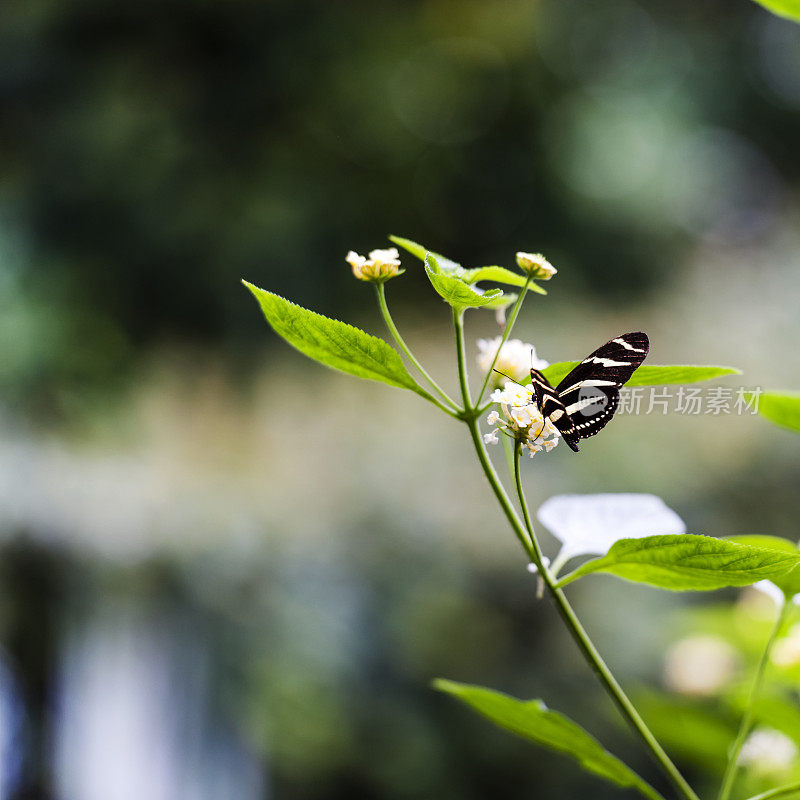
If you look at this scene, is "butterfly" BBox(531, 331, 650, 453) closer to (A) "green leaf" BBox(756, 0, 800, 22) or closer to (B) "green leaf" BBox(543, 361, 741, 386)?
(B) "green leaf" BBox(543, 361, 741, 386)

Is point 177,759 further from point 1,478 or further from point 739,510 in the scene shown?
point 739,510

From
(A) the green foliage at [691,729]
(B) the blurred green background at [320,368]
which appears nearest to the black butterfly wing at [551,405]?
(A) the green foliage at [691,729]

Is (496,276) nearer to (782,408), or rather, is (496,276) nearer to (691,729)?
(782,408)

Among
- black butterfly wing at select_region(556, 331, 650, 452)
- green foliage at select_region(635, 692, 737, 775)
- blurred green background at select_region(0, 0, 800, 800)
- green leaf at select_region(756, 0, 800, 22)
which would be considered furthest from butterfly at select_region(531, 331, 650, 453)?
blurred green background at select_region(0, 0, 800, 800)

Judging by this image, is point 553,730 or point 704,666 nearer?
point 553,730

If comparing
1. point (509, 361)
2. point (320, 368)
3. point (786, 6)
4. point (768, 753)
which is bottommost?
point (768, 753)

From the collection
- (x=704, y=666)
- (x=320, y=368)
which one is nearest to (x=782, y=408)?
(x=704, y=666)

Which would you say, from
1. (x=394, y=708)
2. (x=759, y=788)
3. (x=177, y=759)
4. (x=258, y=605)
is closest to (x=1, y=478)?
(x=258, y=605)
